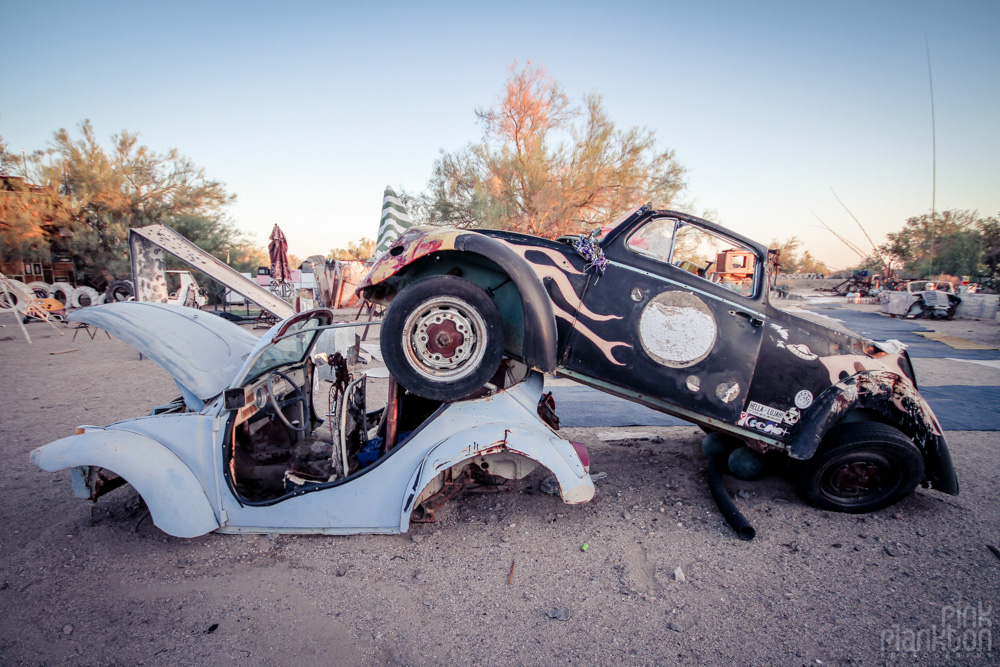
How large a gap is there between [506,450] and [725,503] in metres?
1.88

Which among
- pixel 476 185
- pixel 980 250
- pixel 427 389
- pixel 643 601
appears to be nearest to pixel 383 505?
pixel 427 389

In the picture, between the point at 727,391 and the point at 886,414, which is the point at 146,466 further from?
the point at 886,414

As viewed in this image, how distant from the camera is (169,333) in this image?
3154 mm

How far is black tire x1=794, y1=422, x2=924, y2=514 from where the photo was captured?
3287mm

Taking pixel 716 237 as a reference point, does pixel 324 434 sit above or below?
below

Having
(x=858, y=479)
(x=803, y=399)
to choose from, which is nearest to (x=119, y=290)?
(x=803, y=399)

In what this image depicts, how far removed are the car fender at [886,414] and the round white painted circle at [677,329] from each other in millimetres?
952

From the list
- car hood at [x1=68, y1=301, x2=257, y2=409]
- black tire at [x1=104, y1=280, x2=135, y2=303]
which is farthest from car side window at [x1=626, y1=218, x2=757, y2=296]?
black tire at [x1=104, y1=280, x2=135, y2=303]

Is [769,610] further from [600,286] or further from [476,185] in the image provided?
[476,185]

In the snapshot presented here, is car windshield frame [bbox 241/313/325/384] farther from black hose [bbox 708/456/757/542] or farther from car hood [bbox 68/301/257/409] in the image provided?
black hose [bbox 708/456/757/542]

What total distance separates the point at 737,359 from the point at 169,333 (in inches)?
158

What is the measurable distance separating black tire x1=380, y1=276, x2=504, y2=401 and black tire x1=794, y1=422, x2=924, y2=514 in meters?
2.60

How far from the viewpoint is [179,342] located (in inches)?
124

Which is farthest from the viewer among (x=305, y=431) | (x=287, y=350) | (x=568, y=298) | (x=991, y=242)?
(x=991, y=242)
